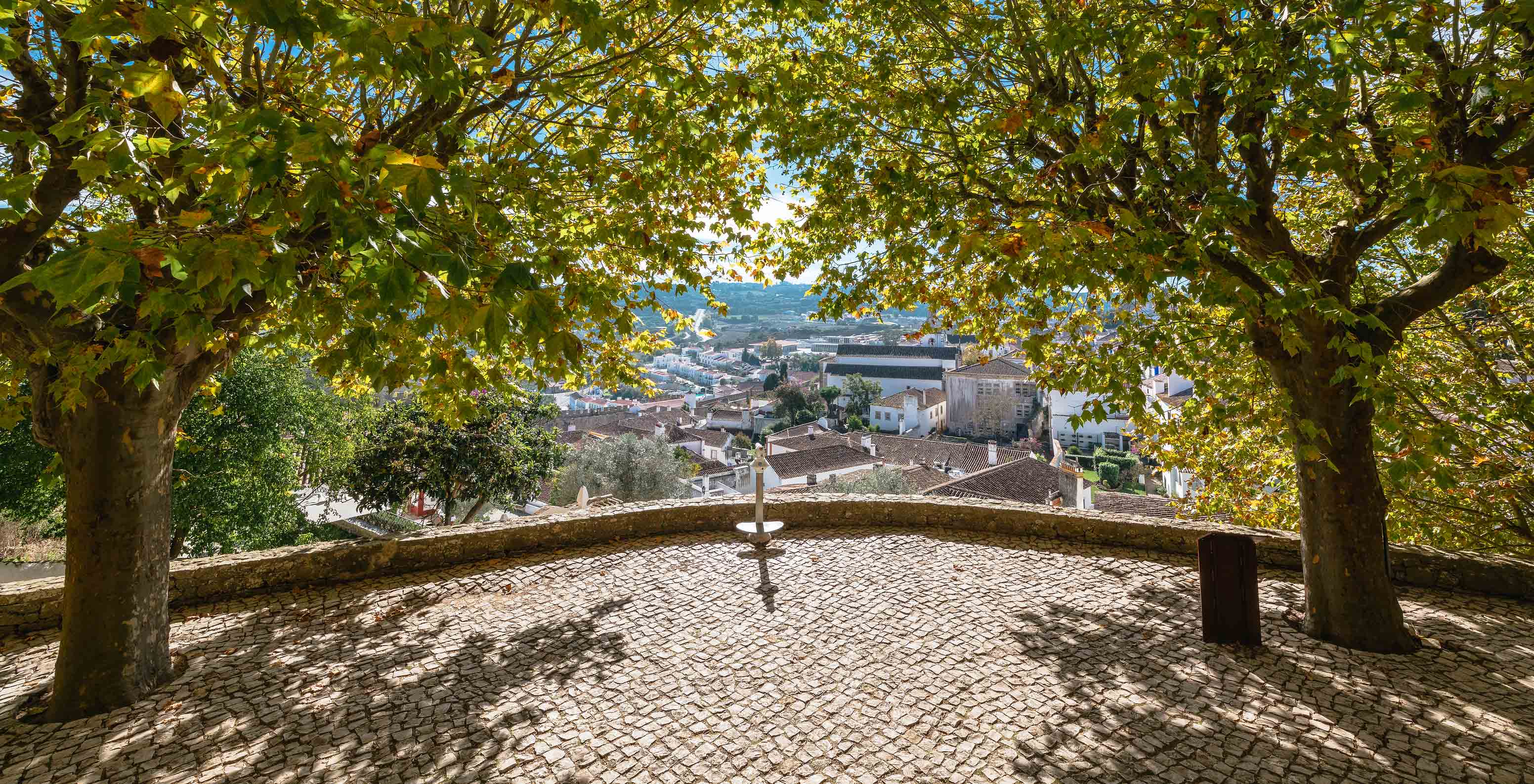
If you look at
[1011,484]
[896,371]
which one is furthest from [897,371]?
[1011,484]

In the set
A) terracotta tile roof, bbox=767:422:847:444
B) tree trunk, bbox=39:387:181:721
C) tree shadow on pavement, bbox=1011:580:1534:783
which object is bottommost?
tree shadow on pavement, bbox=1011:580:1534:783

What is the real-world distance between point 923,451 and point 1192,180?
130 feet

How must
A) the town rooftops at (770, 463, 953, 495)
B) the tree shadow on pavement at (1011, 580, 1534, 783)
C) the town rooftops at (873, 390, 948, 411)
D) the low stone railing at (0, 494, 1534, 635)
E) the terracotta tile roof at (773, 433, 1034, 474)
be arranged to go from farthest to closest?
the town rooftops at (873, 390, 948, 411)
the terracotta tile roof at (773, 433, 1034, 474)
the town rooftops at (770, 463, 953, 495)
the low stone railing at (0, 494, 1534, 635)
the tree shadow on pavement at (1011, 580, 1534, 783)

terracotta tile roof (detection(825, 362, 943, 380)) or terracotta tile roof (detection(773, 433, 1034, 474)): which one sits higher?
terracotta tile roof (detection(825, 362, 943, 380))

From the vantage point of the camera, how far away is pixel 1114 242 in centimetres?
389

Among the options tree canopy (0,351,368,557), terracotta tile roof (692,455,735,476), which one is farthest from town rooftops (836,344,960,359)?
tree canopy (0,351,368,557)

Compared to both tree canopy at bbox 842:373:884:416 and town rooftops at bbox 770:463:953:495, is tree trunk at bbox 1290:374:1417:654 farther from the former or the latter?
tree canopy at bbox 842:373:884:416

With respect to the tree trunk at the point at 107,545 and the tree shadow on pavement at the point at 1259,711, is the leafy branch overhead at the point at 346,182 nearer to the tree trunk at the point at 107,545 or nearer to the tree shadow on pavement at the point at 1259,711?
the tree trunk at the point at 107,545

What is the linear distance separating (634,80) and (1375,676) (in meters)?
7.03

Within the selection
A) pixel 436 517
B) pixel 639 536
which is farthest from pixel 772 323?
pixel 639 536

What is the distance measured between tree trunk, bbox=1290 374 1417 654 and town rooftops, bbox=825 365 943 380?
218 ft

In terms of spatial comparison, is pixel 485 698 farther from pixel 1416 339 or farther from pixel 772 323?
pixel 772 323

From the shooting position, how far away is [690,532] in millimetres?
8375

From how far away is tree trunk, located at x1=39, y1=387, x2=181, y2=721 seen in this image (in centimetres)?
421
